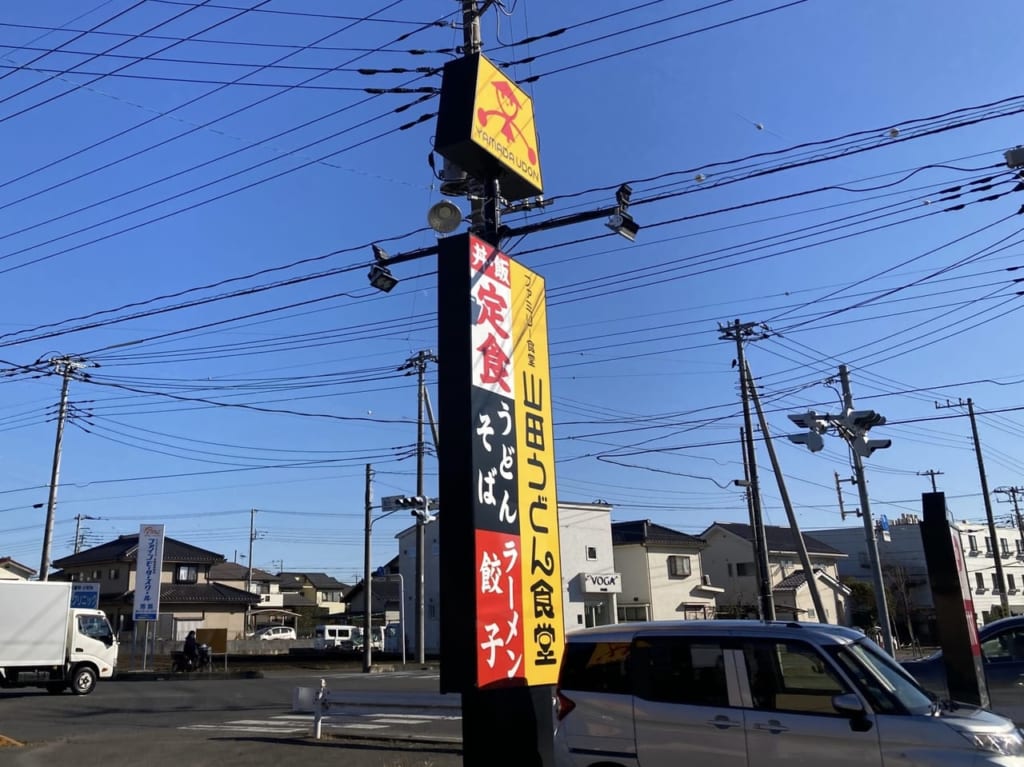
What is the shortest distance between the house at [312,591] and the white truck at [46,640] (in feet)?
190

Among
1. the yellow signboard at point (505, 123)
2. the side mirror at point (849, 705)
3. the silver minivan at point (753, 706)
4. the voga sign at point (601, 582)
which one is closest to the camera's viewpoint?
the silver minivan at point (753, 706)

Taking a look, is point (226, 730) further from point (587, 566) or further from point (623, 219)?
point (587, 566)

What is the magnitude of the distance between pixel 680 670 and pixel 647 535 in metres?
41.0

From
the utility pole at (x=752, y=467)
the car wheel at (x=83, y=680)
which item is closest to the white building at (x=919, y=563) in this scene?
the utility pole at (x=752, y=467)

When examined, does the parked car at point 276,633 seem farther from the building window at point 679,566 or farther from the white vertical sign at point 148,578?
the building window at point 679,566

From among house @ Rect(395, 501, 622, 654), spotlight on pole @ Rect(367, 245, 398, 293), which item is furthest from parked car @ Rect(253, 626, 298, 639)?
spotlight on pole @ Rect(367, 245, 398, 293)

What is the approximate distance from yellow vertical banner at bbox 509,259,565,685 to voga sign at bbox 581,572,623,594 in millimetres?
35252

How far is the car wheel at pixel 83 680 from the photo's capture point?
21.6m

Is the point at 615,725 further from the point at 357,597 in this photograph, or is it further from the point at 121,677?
the point at 357,597

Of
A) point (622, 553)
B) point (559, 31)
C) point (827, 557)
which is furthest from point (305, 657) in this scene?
point (559, 31)

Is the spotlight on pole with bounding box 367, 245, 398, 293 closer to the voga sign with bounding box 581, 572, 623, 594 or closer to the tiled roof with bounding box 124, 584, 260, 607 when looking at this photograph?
the voga sign with bounding box 581, 572, 623, 594

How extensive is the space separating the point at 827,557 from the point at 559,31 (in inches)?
1974

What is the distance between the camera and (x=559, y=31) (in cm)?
941

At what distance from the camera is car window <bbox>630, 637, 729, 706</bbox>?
622 centimetres
